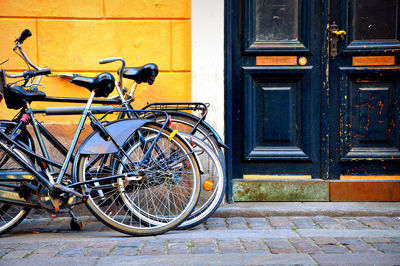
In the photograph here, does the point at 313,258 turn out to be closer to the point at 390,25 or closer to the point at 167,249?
the point at 167,249

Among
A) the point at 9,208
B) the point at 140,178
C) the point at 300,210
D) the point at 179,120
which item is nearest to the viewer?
the point at 140,178

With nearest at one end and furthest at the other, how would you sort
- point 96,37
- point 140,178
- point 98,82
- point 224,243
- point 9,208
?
point 224,243, point 140,178, point 98,82, point 9,208, point 96,37

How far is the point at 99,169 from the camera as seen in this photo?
380cm

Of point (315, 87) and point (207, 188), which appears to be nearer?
point (207, 188)

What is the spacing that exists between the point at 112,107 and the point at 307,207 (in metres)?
1.97

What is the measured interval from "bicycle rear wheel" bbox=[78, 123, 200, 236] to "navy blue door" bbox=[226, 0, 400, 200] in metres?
1.08

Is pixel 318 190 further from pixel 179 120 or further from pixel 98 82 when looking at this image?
pixel 98 82

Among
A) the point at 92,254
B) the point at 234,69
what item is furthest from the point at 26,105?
the point at 234,69

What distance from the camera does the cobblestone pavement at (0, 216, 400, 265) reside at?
307 cm

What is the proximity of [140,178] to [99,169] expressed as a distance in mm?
370

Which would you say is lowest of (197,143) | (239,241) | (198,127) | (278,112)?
(239,241)

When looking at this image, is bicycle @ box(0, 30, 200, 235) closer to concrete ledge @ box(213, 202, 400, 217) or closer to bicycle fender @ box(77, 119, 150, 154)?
bicycle fender @ box(77, 119, 150, 154)

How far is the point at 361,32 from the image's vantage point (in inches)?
185

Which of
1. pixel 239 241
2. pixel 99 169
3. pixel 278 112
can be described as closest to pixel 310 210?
pixel 278 112
